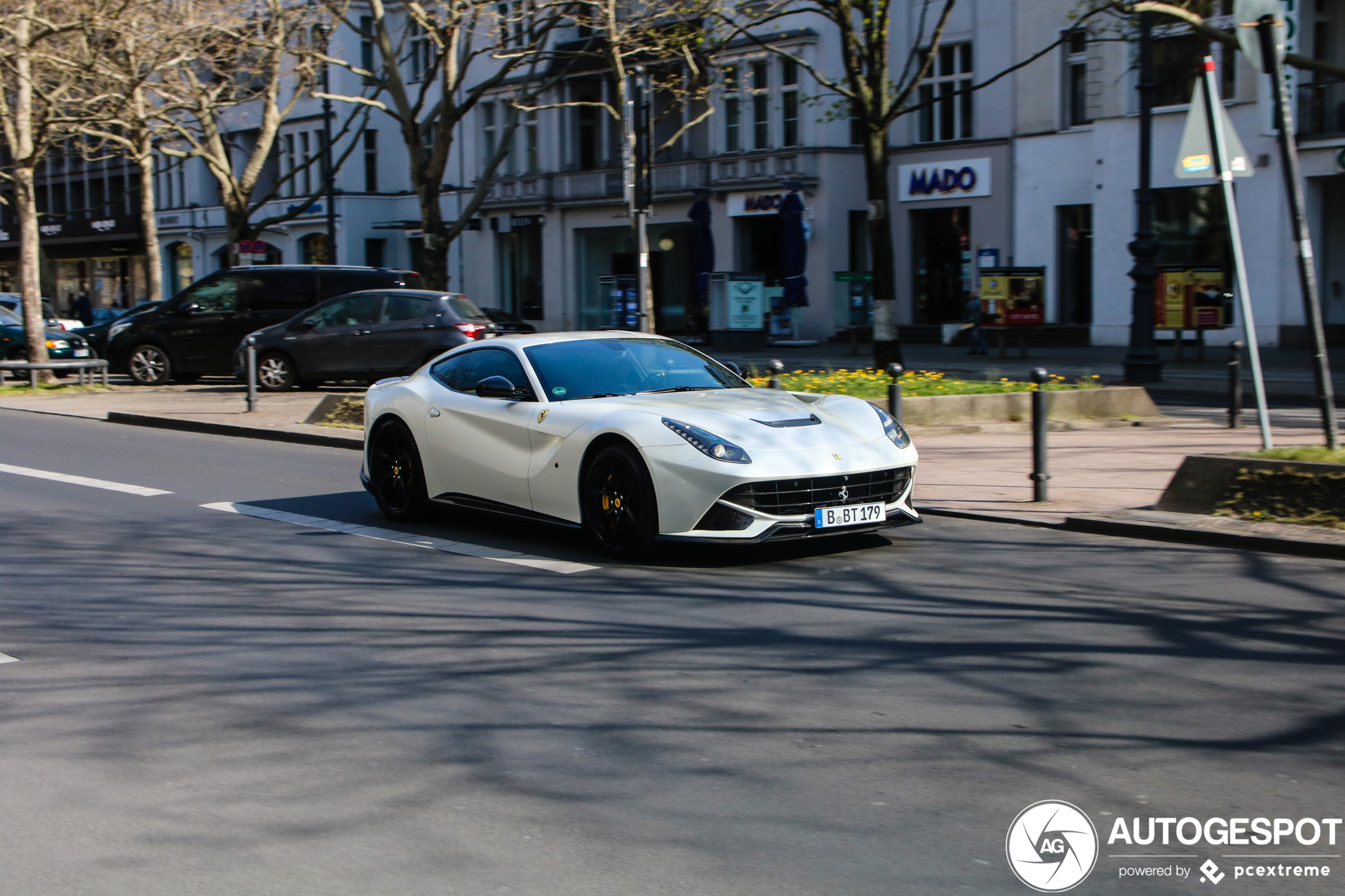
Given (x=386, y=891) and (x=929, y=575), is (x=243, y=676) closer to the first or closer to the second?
(x=386, y=891)

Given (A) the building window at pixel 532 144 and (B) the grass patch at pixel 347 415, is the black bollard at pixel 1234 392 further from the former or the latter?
(A) the building window at pixel 532 144

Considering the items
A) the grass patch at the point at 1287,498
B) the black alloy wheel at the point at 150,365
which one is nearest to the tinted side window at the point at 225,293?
the black alloy wheel at the point at 150,365

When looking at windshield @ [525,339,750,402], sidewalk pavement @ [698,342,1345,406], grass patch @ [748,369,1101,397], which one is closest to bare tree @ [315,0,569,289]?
sidewalk pavement @ [698,342,1345,406]

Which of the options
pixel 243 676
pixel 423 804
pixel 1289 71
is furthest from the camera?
pixel 1289 71

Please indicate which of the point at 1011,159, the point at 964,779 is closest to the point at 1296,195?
the point at 964,779

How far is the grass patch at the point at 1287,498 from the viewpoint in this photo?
905cm

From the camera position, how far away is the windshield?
9422 millimetres

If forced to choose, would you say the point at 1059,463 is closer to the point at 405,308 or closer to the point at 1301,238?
the point at 1301,238

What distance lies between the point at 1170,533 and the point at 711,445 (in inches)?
119

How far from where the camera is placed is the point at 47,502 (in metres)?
11.8

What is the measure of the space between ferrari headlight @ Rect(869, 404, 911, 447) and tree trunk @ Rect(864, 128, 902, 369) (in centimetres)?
1162

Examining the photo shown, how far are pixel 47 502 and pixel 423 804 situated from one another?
8.34 m

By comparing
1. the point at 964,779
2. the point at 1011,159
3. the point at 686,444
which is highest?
the point at 1011,159

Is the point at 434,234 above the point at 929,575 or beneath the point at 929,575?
above
